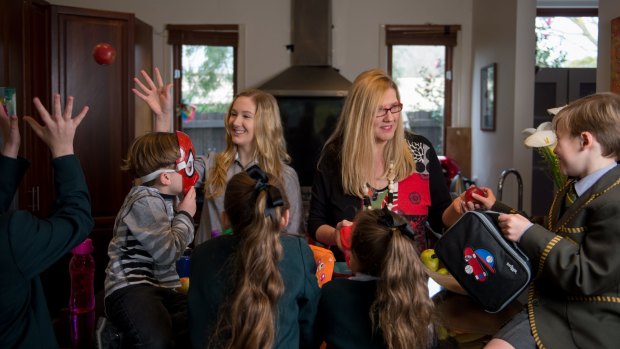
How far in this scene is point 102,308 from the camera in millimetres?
2303

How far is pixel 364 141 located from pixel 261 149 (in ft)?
1.84

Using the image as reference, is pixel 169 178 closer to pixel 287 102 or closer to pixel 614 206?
pixel 614 206

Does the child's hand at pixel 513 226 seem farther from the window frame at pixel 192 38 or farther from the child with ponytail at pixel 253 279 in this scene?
the window frame at pixel 192 38

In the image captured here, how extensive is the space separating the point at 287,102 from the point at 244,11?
963 millimetres

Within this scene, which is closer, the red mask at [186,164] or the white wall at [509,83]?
the red mask at [186,164]

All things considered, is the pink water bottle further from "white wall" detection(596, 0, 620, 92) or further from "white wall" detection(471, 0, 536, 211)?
"white wall" detection(471, 0, 536, 211)

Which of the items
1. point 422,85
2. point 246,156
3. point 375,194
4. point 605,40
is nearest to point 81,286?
point 246,156

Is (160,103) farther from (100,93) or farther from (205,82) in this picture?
(205,82)

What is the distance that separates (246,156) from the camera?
2.76m

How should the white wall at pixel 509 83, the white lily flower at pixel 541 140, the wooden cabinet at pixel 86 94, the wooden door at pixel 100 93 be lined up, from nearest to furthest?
the white lily flower at pixel 541 140
the wooden cabinet at pixel 86 94
the wooden door at pixel 100 93
the white wall at pixel 509 83

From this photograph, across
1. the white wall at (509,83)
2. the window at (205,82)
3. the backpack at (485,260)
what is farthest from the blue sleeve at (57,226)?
the window at (205,82)

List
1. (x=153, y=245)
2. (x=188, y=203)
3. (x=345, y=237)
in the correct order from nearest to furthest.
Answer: (x=345, y=237), (x=153, y=245), (x=188, y=203)

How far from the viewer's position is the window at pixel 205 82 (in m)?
5.70

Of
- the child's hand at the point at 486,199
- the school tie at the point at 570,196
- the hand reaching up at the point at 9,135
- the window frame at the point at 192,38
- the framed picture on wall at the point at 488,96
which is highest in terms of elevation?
the window frame at the point at 192,38
